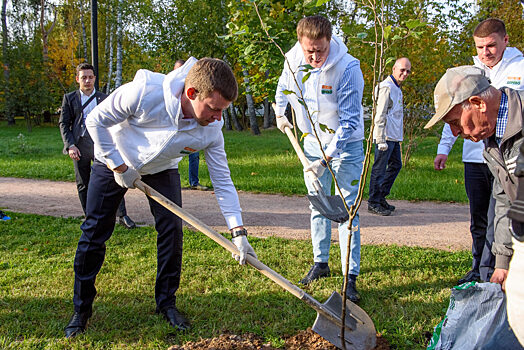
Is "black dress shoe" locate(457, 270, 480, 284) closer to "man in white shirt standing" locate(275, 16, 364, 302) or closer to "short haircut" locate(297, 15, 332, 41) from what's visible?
"man in white shirt standing" locate(275, 16, 364, 302)

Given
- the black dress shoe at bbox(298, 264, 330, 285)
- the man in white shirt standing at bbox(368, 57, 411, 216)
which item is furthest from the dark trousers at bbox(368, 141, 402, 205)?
the black dress shoe at bbox(298, 264, 330, 285)

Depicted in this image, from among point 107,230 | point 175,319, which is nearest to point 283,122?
point 107,230

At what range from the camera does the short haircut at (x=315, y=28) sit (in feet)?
10.8

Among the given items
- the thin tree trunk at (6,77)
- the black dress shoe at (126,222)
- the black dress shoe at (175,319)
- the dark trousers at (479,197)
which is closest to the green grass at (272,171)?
the black dress shoe at (126,222)

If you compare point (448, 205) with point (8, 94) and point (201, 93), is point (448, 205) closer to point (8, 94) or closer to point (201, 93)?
point (201, 93)

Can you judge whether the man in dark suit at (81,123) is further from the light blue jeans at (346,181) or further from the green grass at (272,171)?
the green grass at (272,171)

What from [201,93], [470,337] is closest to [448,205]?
[470,337]

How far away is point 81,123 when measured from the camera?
5324 mm

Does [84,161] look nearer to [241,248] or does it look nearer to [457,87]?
[241,248]

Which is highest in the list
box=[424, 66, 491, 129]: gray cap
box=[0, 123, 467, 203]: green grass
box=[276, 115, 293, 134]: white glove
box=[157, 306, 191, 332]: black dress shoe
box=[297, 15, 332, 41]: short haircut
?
box=[297, 15, 332, 41]: short haircut

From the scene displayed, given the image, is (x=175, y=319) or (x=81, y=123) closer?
(x=175, y=319)

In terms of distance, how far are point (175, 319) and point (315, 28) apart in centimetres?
231

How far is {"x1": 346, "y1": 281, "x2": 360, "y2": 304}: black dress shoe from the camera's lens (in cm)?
351

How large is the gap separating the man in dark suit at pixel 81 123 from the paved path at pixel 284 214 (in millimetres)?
1084
